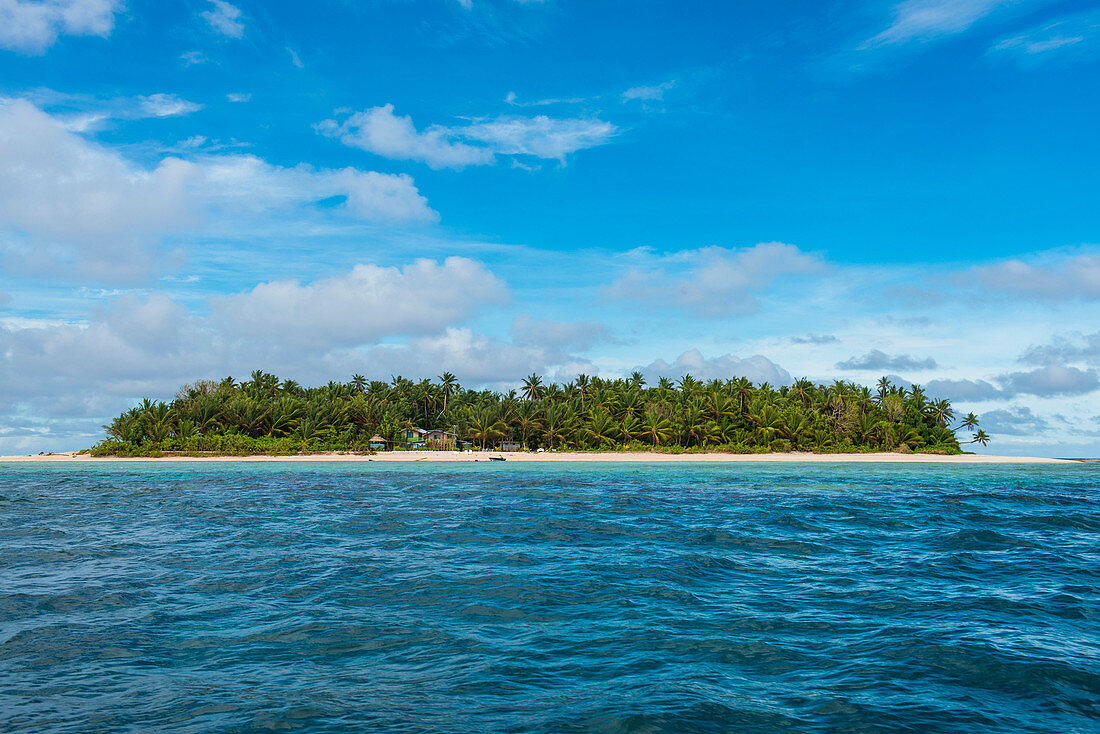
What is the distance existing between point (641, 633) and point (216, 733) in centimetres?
562

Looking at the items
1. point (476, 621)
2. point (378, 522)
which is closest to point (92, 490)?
point (378, 522)

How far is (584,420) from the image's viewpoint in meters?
92.5

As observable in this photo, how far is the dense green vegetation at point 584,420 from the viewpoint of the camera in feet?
264

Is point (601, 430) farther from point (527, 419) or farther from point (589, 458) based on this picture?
point (589, 458)

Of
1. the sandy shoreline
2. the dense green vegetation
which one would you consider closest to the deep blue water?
the sandy shoreline

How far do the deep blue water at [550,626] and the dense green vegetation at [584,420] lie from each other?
64470 millimetres

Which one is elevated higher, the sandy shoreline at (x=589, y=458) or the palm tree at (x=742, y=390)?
the palm tree at (x=742, y=390)

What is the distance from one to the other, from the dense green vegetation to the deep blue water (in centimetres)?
6447

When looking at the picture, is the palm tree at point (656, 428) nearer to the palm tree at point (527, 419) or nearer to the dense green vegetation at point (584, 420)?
the dense green vegetation at point (584, 420)

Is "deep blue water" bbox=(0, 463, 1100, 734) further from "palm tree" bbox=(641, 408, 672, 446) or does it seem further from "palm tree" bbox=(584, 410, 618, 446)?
"palm tree" bbox=(641, 408, 672, 446)

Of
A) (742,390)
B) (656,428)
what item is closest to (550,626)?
(656,428)

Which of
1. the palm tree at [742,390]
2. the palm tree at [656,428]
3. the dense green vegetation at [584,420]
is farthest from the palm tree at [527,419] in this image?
the palm tree at [742,390]

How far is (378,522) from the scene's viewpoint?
2161 centimetres

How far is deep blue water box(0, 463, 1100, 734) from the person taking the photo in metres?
6.93
